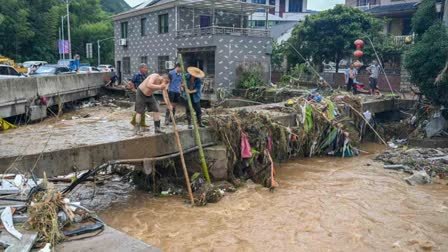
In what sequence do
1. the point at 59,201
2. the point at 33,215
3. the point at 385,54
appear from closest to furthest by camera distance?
the point at 33,215 < the point at 59,201 < the point at 385,54

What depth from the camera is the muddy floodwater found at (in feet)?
23.4

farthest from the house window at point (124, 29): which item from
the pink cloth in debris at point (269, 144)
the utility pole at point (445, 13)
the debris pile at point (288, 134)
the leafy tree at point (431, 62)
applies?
the pink cloth in debris at point (269, 144)

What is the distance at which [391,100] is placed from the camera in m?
17.4

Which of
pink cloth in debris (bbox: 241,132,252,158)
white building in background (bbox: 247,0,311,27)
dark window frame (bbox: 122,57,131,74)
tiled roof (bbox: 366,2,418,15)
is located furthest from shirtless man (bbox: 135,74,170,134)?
white building in background (bbox: 247,0,311,27)

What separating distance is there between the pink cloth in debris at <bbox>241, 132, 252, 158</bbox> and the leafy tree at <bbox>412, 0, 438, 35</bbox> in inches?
376

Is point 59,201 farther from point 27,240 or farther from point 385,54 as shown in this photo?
point 385,54

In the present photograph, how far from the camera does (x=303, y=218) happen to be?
27.1 ft

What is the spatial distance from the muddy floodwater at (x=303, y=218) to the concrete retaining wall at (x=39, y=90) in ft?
24.4

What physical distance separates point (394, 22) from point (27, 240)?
30998mm

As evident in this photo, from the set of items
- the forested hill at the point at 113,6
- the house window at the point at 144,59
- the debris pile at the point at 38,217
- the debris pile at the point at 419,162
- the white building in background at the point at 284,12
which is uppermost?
the forested hill at the point at 113,6

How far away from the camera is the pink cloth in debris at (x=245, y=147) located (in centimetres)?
1036

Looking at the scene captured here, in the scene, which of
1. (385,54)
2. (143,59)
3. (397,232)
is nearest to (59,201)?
(397,232)

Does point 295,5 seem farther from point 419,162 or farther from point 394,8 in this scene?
point 419,162

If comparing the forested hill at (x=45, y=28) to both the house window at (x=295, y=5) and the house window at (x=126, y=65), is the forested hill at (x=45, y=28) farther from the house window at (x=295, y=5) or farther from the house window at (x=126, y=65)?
the house window at (x=295, y=5)
